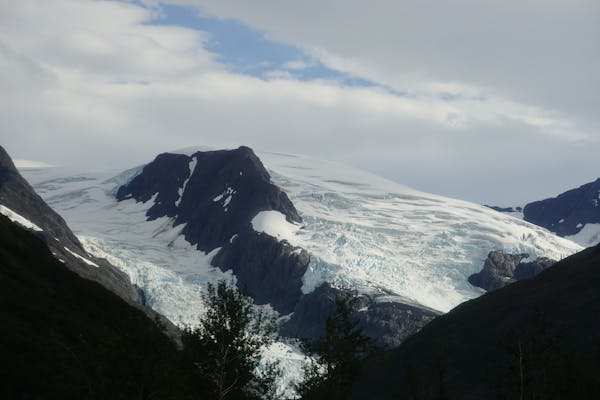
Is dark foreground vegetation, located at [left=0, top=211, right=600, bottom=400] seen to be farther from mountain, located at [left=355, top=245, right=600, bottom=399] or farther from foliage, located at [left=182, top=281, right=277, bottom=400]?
mountain, located at [left=355, top=245, right=600, bottom=399]

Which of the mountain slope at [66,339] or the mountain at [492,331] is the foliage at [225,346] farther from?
the mountain at [492,331]

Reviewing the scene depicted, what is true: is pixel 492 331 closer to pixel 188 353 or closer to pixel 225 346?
pixel 225 346

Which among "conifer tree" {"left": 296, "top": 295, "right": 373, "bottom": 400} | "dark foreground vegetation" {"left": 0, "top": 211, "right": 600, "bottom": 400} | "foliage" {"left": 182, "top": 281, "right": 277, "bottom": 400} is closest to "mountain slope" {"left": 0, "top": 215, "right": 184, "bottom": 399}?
"dark foreground vegetation" {"left": 0, "top": 211, "right": 600, "bottom": 400}

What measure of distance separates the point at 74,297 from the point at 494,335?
7712cm

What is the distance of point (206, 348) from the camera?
5325 cm

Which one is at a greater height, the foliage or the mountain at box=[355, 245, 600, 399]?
the foliage

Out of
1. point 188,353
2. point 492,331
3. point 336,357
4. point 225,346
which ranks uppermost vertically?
point 225,346

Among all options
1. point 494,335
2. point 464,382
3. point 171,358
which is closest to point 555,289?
point 494,335

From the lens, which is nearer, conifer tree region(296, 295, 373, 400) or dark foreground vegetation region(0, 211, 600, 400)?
dark foreground vegetation region(0, 211, 600, 400)

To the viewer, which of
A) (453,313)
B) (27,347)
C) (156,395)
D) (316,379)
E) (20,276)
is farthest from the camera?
(453,313)

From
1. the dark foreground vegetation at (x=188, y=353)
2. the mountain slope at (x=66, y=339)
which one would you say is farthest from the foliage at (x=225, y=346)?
the mountain slope at (x=66, y=339)

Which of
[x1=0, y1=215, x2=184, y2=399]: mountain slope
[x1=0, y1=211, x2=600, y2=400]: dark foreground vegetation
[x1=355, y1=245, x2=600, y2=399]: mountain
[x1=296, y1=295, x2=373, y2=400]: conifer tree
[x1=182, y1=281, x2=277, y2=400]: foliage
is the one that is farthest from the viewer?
[x1=355, y1=245, x2=600, y2=399]: mountain

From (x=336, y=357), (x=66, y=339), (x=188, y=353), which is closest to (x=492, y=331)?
(x=66, y=339)

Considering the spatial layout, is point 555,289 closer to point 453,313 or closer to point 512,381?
point 453,313
